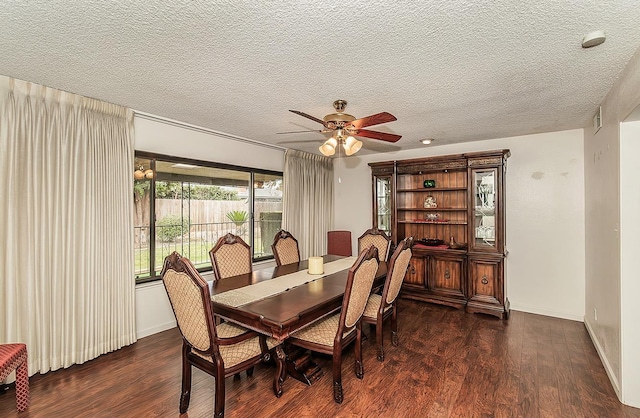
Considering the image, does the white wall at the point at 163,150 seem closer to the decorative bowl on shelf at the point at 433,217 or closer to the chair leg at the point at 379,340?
the chair leg at the point at 379,340

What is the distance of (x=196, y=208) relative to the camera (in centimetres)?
396

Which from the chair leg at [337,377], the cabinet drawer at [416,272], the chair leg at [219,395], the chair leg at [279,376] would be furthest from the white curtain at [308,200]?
the chair leg at [219,395]

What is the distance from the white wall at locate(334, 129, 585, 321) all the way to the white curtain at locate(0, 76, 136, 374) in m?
4.76

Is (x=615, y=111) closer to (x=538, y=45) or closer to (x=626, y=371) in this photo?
(x=538, y=45)

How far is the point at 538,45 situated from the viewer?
1854 mm

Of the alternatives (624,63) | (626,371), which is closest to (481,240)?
(626,371)

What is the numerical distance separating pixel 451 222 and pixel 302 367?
3.25 m

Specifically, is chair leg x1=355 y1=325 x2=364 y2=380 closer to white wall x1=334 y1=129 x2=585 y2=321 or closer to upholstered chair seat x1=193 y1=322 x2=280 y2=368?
upholstered chair seat x1=193 y1=322 x2=280 y2=368

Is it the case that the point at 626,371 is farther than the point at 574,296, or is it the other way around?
the point at 574,296

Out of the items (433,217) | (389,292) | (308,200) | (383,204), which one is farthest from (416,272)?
(308,200)

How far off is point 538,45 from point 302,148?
3.61 meters

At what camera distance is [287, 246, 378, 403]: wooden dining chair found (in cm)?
220

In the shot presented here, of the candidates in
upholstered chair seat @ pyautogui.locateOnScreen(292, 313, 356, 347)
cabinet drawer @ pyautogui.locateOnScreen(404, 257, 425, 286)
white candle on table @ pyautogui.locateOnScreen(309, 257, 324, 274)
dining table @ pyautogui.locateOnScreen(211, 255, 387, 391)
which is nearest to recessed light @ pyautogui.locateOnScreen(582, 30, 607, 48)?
dining table @ pyautogui.locateOnScreen(211, 255, 387, 391)

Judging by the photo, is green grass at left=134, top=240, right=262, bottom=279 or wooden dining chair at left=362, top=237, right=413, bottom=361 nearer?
wooden dining chair at left=362, top=237, right=413, bottom=361
